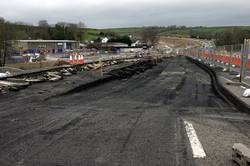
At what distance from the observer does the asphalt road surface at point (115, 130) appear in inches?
220

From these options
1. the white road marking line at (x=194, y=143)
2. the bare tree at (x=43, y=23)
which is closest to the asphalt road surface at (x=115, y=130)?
the white road marking line at (x=194, y=143)

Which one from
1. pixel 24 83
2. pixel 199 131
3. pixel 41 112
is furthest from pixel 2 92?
pixel 199 131

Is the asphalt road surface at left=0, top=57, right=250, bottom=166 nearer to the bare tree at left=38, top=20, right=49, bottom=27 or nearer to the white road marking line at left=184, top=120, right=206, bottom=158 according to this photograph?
the white road marking line at left=184, top=120, right=206, bottom=158

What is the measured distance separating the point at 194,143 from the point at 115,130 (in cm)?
182

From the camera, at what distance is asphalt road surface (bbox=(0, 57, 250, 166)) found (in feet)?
18.3

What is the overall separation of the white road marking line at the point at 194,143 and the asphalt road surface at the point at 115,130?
0.29 feet

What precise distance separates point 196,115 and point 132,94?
4976 millimetres

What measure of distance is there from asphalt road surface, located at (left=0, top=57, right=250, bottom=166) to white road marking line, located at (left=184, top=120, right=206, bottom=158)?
0.29 ft

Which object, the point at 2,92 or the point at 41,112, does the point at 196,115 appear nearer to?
the point at 41,112

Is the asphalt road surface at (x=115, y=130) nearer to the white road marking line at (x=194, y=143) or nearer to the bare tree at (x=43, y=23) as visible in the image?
the white road marking line at (x=194, y=143)

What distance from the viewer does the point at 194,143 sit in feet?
21.2

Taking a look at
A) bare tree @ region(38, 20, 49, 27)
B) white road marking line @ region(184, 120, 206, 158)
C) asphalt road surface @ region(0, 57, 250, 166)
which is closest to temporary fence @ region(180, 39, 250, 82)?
asphalt road surface @ region(0, 57, 250, 166)

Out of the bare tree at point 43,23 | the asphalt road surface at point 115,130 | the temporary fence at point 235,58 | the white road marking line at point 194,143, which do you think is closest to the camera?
the asphalt road surface at point 115,130

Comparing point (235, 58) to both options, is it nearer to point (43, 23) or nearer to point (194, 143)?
point (194, 143)
